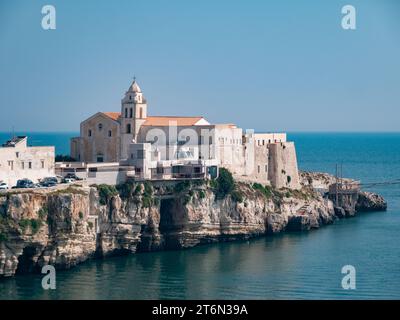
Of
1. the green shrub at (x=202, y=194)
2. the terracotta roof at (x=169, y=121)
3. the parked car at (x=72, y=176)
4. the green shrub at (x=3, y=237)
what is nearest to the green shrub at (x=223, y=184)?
the green shrub at (x=202, y=194)

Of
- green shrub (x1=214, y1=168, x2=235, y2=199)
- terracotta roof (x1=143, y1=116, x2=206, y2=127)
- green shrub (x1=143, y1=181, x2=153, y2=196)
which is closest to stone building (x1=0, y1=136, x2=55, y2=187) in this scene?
green shrub (x1=143, y1=181, x2=153, y2=196)

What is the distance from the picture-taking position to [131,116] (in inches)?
3329

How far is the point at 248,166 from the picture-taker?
88562 mm

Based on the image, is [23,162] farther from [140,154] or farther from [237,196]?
[237,196]

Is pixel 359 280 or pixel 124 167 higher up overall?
pixel 124 167

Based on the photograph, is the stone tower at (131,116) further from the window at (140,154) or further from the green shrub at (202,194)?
the green shrub at (202,194)

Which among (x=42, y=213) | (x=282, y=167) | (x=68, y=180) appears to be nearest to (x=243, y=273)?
(x=42, y=213)

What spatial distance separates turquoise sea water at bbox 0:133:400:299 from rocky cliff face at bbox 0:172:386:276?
1040 millimetres

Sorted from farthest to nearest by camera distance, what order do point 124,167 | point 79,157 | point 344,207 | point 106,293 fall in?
point 344,207 < point 79,157 < point 124,167 < point 106,293

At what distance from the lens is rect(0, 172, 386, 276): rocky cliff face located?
68562 mm

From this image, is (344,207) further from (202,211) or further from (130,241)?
(130,241)

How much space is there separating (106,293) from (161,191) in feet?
52.3

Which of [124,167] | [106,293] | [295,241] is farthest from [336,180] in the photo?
[106,293]

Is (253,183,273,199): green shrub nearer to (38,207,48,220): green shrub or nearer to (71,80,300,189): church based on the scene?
(71,80,300,189): church
